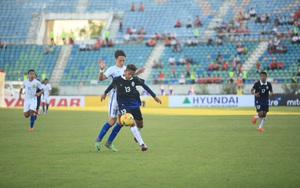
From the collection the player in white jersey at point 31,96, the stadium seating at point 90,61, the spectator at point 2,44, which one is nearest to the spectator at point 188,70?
the stadium seating at point 90,61

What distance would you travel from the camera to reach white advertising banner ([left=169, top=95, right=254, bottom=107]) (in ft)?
162

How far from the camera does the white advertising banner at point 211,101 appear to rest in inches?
1946

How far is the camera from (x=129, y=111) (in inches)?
561

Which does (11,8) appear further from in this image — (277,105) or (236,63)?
(277,105)

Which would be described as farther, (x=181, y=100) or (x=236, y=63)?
(x=236, y=63)

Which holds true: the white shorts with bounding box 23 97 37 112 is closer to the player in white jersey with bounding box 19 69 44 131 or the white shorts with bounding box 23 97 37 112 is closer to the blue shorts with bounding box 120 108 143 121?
the player in white jersey with bounding box 19 69 44 131

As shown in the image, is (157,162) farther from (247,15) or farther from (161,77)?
(247,15)

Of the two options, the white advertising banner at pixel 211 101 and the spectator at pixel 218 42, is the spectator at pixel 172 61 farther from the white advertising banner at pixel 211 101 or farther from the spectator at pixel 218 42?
the white advertising banner at pixel 211 101

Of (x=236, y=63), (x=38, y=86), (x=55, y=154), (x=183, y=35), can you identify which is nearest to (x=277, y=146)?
(x=55, y=154)

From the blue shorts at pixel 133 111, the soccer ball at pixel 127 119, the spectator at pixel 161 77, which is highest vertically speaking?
the spectator at pixel 161 77

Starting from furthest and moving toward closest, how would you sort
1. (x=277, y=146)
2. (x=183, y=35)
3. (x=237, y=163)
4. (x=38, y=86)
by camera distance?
1. (x=183, y=35)
2. (x=38, y=86)
3. (x=277, y=146)
4. (x=237, y=163)

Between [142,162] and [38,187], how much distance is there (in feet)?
10.5

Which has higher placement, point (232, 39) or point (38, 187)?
point (232, 39)

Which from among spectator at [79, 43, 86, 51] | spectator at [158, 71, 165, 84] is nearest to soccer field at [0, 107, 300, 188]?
spectator at [158, 71, 165, 84]
